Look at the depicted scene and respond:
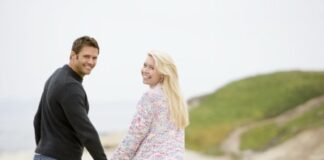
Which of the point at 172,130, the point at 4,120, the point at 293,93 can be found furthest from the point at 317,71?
the point at 172,130

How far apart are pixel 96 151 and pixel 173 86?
883mm

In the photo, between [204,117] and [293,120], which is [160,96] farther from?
[204,117]

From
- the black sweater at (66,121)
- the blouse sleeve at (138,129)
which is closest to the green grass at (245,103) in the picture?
the blouse sleeve at (138,129)

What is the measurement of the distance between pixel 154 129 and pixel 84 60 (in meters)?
0.87

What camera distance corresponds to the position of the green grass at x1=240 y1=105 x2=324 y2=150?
961 inches

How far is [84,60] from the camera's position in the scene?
5.68 metres

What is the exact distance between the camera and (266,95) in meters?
28.6

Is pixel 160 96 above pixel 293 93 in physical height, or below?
below

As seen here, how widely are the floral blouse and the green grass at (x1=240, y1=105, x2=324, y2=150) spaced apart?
1910 centimetres

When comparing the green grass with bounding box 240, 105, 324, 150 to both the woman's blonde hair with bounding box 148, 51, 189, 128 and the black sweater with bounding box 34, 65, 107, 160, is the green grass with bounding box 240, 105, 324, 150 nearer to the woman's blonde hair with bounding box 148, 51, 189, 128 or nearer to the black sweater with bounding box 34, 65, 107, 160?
the woman's blonde hair with bounding box 148, 51, 189, 128

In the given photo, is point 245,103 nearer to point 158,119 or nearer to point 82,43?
point 158,119

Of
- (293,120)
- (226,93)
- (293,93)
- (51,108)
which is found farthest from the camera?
(226,93)

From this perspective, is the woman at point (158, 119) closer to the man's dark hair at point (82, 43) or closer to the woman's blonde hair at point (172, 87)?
the woman's blonde hair at point (172, 87)

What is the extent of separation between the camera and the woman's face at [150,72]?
5.66 m
